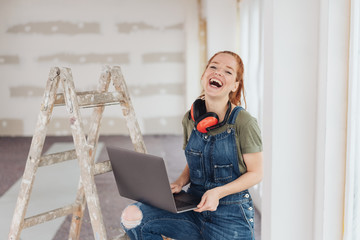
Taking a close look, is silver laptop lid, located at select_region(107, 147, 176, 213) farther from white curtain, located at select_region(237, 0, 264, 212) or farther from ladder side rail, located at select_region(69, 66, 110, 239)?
white curtain, located at select_region(237, 0, 264, 212)

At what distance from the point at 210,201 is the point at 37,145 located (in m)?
0.75

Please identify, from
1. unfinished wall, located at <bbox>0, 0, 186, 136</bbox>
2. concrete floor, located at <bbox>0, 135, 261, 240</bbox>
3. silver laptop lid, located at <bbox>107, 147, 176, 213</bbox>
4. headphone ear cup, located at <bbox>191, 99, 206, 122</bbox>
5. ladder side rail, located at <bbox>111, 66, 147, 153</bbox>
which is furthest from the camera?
unfinished wall, located at <bbox>0, 0, 186, 136</bbox>

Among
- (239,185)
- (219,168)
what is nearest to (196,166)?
(219,168)

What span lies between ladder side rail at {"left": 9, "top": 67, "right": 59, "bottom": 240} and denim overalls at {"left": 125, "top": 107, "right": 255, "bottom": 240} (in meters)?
0.47

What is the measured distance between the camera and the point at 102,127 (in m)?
6.70

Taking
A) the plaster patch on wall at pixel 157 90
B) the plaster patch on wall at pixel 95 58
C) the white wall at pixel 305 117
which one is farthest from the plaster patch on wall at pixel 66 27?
the white wall at pixel 305 117

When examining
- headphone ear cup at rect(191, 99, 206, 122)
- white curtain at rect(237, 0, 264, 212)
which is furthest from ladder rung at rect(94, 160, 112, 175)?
white curtain at rect(237, 0, 264, 212)

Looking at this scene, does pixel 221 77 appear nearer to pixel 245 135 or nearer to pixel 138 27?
pixel 245 135

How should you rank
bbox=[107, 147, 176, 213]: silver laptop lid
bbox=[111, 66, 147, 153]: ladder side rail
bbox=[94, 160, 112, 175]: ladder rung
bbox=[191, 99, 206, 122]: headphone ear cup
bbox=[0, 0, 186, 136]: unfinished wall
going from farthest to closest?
bbox=[0, 0, 186, 136]: unfinished wall < bbox=[111, 66, 147, 153]: ladder side rail < bbox=[94, 160, 112, 175]: ladder rung < bbox=[191, 99, 206, 122]: headphone ear cup < bbox=[107, 147, 176, 213]: silver laptop lid

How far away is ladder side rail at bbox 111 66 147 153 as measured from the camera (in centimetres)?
187

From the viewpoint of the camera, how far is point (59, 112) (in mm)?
6629

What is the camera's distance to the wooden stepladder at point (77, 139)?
5.49 ft

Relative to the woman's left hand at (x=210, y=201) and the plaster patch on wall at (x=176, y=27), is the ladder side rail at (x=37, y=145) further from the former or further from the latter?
the plaster patch on wall at (x=176, y=27)

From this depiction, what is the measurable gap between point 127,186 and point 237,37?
7.20ft
